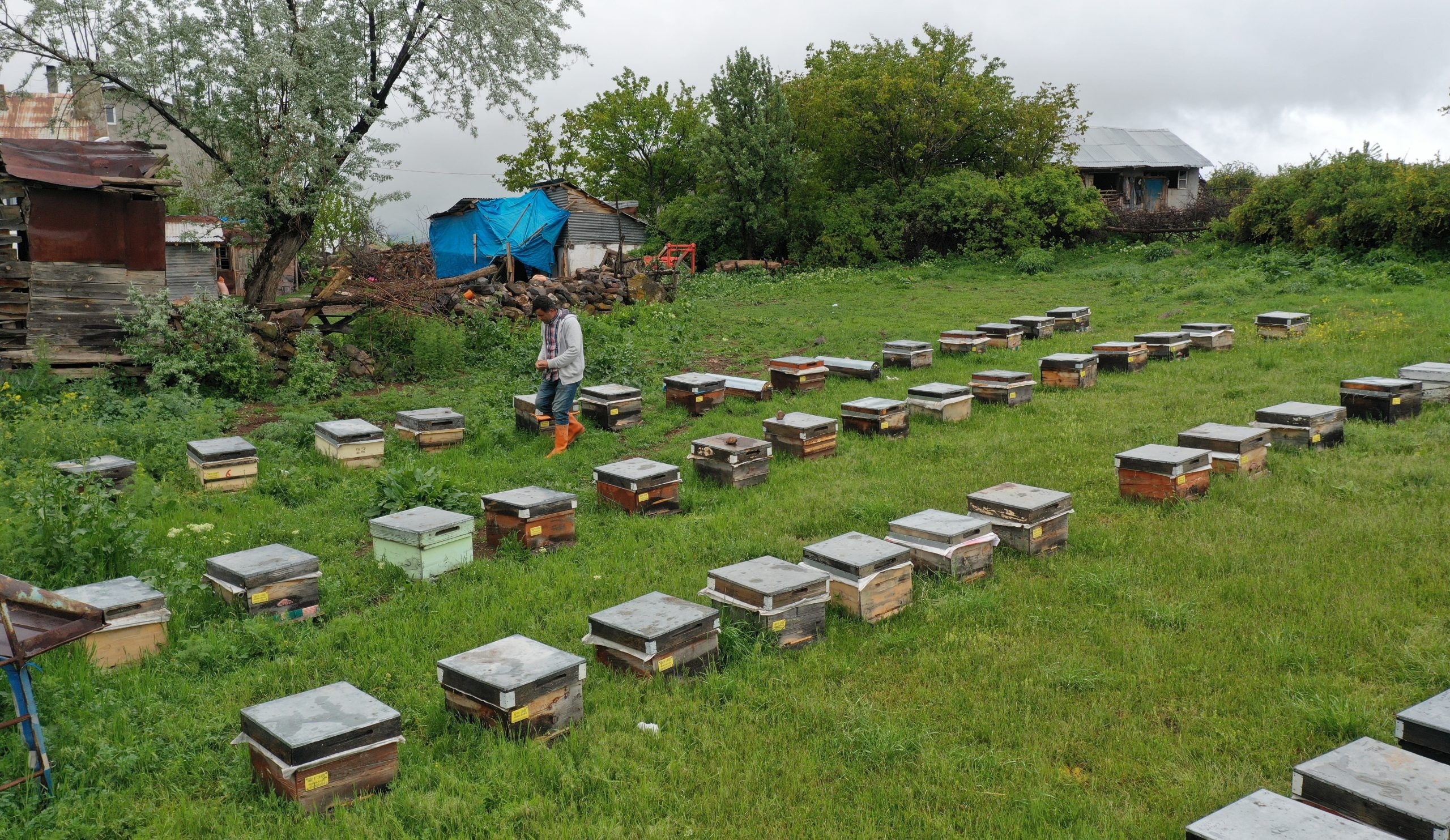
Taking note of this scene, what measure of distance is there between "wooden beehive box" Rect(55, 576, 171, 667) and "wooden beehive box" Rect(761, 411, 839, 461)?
656cm

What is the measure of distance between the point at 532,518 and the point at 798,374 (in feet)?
23.5

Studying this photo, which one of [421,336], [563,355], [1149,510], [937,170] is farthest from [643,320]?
[937,170]

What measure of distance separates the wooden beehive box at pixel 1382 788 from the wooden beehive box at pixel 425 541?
20.2ft

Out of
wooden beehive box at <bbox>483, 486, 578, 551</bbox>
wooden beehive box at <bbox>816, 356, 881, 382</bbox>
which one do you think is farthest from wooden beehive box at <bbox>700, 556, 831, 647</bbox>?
wooden beehive box at <bbox>816, 356, 881, 382</bbox>

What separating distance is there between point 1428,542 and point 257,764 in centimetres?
871

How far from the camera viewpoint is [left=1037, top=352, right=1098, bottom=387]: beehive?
14320mm

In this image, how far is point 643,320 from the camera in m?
20.9

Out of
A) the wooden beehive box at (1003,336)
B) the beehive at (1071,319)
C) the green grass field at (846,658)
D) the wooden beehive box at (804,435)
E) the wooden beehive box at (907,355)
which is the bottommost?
the green grass field at (846,658)

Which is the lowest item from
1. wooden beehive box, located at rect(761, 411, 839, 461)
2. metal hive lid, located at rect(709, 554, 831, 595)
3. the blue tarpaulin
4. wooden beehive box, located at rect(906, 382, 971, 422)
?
metal hive lid, located at rect(709, 554, 831, 595)

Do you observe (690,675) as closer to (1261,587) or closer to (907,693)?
(907,693)

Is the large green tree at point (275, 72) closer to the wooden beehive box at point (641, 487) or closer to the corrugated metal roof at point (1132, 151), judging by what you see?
the wooden beehive box at point (641, 487)

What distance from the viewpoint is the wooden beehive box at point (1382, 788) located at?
3.79 metres

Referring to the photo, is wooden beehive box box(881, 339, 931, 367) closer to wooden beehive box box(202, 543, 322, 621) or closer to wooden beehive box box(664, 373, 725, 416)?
wooden beehive box box(664, 373, 725, 416)

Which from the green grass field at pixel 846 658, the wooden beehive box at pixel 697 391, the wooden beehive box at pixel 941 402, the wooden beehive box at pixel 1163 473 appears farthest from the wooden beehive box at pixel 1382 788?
the wooden beehive box at pixel 697 391
